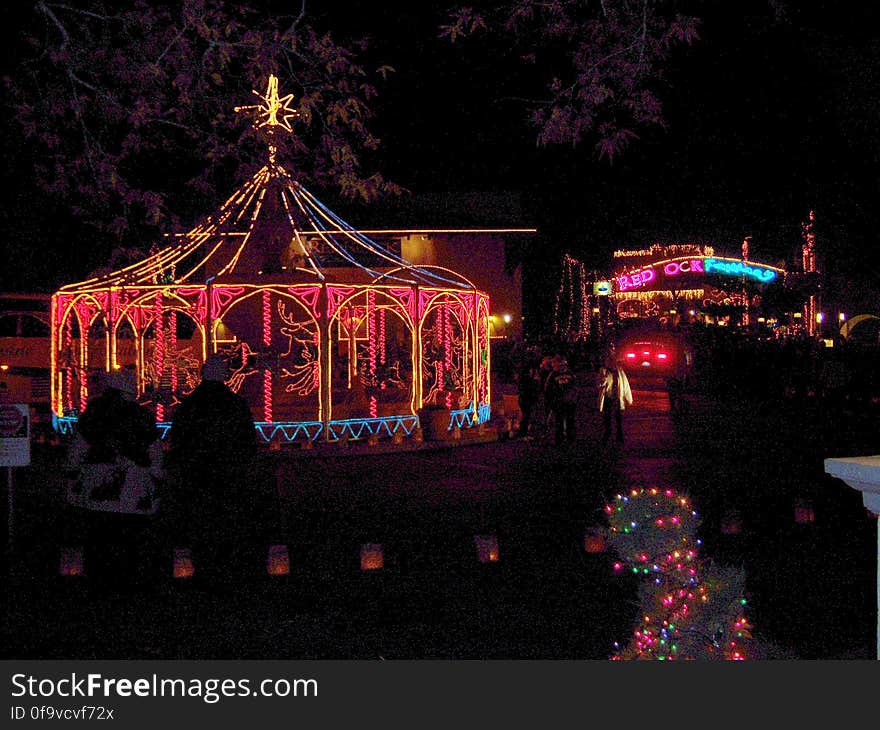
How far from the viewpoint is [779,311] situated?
44.8 meters

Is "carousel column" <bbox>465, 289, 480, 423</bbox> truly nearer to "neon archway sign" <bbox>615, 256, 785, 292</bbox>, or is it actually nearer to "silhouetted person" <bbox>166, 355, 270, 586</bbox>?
"silhouetted person" <bbox>166, 355, 270, 586</bbox>

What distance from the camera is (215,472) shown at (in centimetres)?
772

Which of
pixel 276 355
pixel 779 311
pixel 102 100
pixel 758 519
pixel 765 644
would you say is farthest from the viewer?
pixel 779 311

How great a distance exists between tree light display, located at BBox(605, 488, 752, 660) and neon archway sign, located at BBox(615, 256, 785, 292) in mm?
43266

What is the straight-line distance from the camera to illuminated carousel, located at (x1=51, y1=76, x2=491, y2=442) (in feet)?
57.6

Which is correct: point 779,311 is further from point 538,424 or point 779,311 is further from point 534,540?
point 534,540

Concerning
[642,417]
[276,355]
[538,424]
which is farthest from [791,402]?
[276,355]

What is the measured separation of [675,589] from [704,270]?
158ft

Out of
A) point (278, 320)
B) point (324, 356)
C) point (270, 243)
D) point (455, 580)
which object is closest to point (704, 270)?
point (278, 320)

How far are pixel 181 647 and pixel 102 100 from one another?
5.28 m

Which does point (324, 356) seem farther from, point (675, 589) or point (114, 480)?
point (675, 589)

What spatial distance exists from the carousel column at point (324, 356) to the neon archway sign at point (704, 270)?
1282 inches

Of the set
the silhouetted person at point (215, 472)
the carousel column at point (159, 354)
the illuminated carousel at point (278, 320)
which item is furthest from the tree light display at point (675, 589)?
the carousel column at point (159, 354)

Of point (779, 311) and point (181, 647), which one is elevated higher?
point (779, 311)
